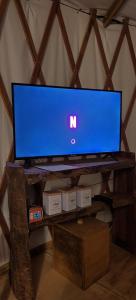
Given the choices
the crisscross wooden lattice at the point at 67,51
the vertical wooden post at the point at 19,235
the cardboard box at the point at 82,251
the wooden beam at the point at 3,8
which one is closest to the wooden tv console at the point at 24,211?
the vertical wooden post at the point at 19,235

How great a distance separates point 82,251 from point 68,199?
35cm

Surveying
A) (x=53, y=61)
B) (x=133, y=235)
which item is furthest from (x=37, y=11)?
(x=133, y=235)

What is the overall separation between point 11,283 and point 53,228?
0.46m

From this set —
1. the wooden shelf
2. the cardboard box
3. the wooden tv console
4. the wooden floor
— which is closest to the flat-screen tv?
the wooden tv console

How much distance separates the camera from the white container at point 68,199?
5.90ft

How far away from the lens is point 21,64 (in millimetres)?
1907

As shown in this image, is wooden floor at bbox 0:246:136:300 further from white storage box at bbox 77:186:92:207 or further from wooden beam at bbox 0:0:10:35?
wooden beam at bbox 0:0:10:35

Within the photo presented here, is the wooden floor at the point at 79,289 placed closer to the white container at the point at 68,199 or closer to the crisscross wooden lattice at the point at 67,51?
the crisscross wooden lattice at the point at 67,51

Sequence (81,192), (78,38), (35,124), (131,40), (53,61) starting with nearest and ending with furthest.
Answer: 1. (35,124)
2. (81,192)
3. (53,61)
4. (78,38)
5. (131,40)

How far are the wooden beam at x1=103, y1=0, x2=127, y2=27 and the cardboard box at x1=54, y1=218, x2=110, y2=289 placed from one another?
176 cm

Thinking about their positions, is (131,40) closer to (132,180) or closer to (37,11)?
(37,11)

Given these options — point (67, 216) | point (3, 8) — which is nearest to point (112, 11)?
point (3, 8)

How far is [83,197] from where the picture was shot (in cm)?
189

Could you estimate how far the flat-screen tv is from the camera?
1.71 m
